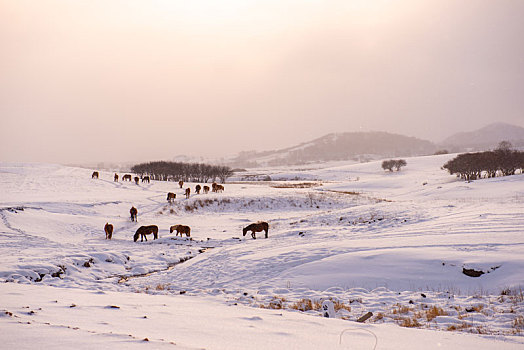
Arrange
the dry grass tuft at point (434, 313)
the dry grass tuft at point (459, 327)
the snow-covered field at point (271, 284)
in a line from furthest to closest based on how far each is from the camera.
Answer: the dry grass tuft at point (434, 313) → the dry grass tuft at point (459, 327) → the snow-covered field at point (271, 284)

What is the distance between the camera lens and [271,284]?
11.8 meters

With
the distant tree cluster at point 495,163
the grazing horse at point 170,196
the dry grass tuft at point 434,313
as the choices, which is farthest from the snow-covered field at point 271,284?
the distant tree cluster at point 495,163

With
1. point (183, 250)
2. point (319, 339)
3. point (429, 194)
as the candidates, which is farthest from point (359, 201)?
point (319, 339)

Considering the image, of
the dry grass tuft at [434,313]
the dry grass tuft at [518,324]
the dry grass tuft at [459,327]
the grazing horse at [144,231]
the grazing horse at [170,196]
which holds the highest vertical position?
the grazing horse at [170,196]

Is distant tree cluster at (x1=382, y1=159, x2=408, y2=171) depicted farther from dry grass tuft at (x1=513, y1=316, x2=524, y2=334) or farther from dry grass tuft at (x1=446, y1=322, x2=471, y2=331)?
dry grass tuft at (x1=446, y1=322, x2=471, y2=331)

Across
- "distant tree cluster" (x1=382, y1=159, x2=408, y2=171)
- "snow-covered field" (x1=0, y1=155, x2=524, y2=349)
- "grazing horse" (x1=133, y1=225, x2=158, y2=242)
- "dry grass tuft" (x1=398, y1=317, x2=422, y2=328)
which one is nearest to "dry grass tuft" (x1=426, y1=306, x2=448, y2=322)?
"snow-covered field" (x1=0, y1=155, x2=524, y2=349)

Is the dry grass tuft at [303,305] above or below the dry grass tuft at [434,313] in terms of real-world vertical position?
below

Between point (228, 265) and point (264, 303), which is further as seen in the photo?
point (228, 265)

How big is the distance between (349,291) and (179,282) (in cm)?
701

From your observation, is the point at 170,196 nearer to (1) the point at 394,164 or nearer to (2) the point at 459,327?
(2) the point at 459,327

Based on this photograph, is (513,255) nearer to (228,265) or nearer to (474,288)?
(474,288)

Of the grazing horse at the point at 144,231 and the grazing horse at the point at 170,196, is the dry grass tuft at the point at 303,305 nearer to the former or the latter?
the grazing horse at the point at 144,231

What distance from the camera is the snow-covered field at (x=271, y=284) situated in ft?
17.6

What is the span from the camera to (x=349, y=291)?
33.8 ft
